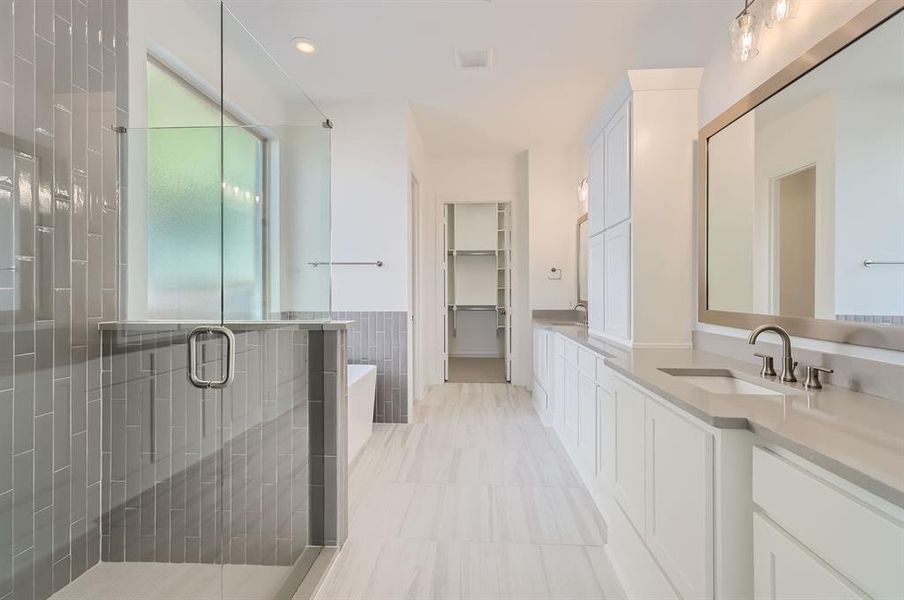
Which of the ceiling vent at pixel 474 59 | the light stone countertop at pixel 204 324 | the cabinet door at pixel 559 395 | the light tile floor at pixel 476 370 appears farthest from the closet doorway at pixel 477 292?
the light stone countertop at pixel 204 324

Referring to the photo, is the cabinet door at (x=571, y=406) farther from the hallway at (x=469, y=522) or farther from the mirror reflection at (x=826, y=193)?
the mirror reflection at (x=826, y=193)

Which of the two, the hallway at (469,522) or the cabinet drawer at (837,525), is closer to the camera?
the cabinet drawer at (837,525)

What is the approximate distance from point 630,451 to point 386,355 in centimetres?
232

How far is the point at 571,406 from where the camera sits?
279cm

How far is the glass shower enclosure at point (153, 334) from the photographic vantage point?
4.54ft

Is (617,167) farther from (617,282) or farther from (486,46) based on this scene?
(486,46)

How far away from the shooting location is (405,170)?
140 inches

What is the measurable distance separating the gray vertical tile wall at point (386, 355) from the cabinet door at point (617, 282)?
1.70 m

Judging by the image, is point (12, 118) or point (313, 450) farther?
point (313, 450)

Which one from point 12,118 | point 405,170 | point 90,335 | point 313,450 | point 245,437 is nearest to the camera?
point 12,118

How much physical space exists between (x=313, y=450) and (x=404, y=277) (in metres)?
A: 1.98

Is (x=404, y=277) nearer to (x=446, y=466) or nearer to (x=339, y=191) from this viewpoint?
(x=339, y=191)

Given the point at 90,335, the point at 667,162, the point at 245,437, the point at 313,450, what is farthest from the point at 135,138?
the point at 667,162

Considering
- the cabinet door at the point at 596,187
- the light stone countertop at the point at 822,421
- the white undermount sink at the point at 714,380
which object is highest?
the cabinet door at the point at 596,187
